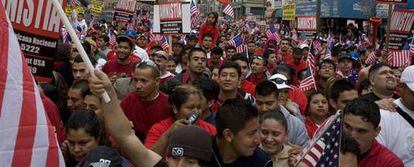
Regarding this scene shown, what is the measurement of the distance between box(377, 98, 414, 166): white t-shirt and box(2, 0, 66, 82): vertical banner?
238 centimetres

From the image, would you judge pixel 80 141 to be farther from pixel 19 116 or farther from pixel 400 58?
pixel 400 58

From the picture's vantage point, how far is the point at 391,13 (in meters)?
12.1

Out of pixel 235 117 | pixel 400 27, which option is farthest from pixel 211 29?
pixel 235 117

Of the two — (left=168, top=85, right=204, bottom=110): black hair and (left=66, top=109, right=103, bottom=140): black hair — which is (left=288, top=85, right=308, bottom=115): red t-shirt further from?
(left=66, top=109, right=103, bottom=140): black hair

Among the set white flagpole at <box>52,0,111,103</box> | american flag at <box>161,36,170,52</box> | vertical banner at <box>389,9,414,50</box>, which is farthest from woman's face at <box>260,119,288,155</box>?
american flag at <box>161,36,170,52</box>

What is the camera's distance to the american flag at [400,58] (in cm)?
1141

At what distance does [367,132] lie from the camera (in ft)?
13.1

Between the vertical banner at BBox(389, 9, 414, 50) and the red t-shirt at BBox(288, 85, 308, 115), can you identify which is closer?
the red t-shirt at BBox(288, 85, 308, 115)

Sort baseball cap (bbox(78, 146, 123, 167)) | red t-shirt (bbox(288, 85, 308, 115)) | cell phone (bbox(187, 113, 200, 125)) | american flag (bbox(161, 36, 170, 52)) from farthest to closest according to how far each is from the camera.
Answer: american flag (bbox(161, 36, 170, 52)) < red t-shirt (bbox(288, 85, 308, 115)) < cell phone (bbox(187, 113, 200, 125)) < baseball cap (bbox(78, 146, 123, 167))

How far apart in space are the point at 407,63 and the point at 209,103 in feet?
22.8

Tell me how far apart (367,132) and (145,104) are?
2221mm

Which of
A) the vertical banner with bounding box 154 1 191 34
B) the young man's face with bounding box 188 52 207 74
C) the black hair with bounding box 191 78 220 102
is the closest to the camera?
the black hair with bounding box 191 78 220 102

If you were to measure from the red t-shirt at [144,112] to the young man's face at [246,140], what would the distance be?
1792 mm

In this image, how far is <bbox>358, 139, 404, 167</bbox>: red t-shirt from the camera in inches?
151
